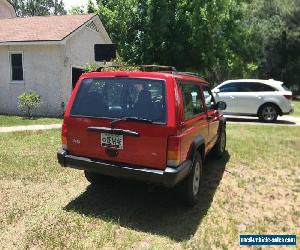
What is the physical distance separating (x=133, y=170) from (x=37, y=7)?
234ft

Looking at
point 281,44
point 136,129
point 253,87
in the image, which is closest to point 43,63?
point 253,87

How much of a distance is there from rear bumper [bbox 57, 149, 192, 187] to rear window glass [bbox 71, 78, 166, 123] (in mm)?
636

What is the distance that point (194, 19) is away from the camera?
25.9m

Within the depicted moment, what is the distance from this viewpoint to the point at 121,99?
5.27 m

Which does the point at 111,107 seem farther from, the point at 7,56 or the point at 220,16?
the point at 220,16

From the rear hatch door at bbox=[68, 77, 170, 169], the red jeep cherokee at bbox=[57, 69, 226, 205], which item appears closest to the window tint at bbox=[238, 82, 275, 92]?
Answer: the red jeep cherokee at bbox=[57, 69, 226, 205]

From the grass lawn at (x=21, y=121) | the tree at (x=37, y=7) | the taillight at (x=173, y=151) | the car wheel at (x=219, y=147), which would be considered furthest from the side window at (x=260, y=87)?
the tree at (x=37, y=7)

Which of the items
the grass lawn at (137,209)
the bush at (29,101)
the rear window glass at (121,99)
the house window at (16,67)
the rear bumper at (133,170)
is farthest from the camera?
the house window at (16,67)

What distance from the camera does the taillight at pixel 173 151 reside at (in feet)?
15.9

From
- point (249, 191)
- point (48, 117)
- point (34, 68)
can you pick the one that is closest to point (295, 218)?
point (249, 191)

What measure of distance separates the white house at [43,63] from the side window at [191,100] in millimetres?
11382

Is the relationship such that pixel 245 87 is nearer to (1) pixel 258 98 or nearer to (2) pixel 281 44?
(1) pixel 258 98

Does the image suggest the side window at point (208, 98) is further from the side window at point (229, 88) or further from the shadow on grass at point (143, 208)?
the side window at point (229, 88)

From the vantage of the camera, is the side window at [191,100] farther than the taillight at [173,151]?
Yes
